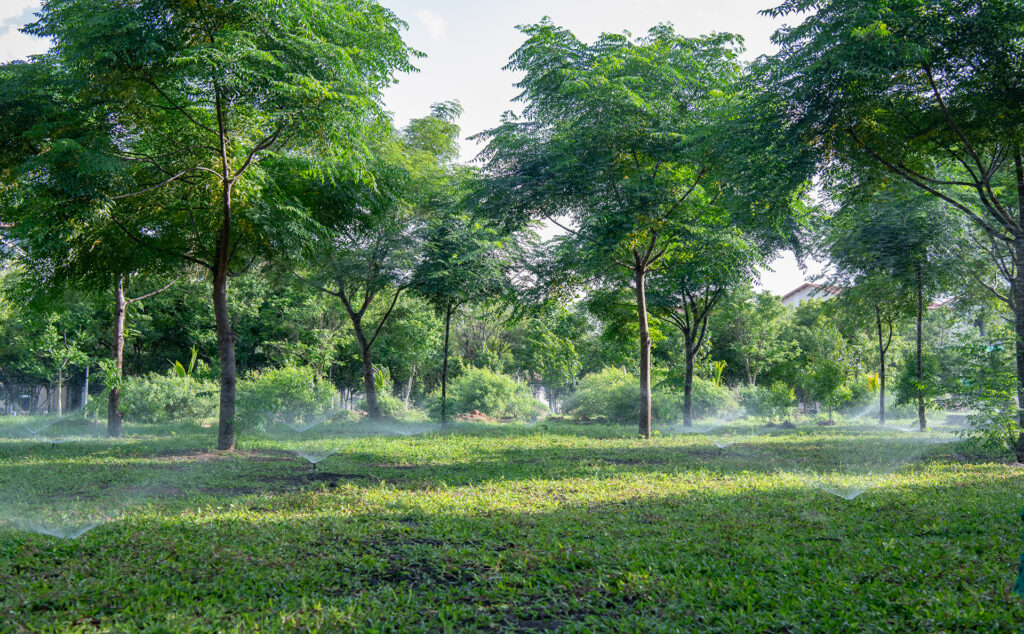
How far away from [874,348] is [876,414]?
267 inches

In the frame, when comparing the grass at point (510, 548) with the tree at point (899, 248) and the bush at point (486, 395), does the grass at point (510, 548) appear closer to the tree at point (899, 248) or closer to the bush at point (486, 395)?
the tree at point (899, 248)

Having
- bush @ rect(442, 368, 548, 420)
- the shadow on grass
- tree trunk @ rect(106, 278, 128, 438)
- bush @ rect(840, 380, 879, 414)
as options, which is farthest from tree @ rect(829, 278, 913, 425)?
tree trunk @ rect(106, 278, 128, 438)

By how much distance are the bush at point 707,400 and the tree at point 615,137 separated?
40.5 feet

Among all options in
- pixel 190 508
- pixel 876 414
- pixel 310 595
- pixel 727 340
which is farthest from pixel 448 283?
pixel 727 340

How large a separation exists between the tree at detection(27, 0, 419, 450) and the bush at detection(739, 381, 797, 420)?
771 inches

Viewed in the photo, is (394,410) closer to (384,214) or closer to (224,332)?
(384,214)

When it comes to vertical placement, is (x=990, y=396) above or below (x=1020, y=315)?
below

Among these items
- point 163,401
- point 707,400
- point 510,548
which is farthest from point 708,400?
point 510,548

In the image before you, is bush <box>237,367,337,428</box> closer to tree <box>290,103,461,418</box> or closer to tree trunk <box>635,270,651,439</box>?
tree <box>290,103,461,418</box>

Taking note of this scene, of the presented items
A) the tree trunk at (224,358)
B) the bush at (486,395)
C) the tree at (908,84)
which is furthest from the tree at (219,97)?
the bush at (486,395)

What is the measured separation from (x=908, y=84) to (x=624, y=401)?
51.4ft

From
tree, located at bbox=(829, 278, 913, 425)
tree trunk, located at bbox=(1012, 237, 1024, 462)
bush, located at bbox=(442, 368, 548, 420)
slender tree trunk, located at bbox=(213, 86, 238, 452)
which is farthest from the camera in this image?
bush, located at bbox=(442, 368, 548, 420)

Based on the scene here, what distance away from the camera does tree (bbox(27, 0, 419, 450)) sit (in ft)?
28.3

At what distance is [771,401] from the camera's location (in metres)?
23.9
